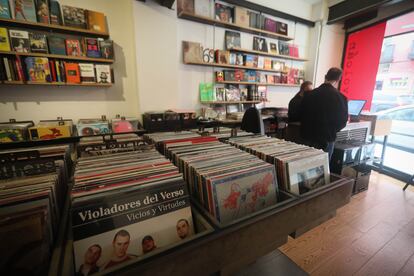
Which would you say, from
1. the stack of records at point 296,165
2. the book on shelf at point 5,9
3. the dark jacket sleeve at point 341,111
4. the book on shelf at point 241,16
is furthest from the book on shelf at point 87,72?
the dark jacket sleeve at point 341,111

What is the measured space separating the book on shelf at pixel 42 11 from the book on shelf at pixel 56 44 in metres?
0.16

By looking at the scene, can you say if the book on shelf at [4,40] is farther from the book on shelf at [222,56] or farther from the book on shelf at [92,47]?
the book on shelf at [222,56]

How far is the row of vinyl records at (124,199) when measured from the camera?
0.49m

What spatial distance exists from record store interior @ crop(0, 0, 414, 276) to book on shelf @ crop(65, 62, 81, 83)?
1cm

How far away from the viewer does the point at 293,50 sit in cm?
406

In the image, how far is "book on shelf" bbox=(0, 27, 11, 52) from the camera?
6.43ft

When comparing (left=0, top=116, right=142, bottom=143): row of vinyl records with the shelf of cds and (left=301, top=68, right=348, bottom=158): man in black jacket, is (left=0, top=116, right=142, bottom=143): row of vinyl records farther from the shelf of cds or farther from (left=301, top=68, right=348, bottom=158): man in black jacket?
(left=301, top=68, right=348, bottom=158): man in black jacket

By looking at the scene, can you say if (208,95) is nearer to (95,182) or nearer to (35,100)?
(35,100)

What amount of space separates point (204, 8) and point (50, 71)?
2.31 metres

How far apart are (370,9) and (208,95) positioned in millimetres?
3128

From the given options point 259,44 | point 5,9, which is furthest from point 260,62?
point 5,9

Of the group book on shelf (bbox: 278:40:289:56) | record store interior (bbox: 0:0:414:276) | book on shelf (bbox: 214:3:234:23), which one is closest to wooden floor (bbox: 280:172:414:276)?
record store interior (bbox: 0:0:414:276)

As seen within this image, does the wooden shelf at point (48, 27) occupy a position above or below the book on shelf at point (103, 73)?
above

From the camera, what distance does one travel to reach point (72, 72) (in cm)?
229
